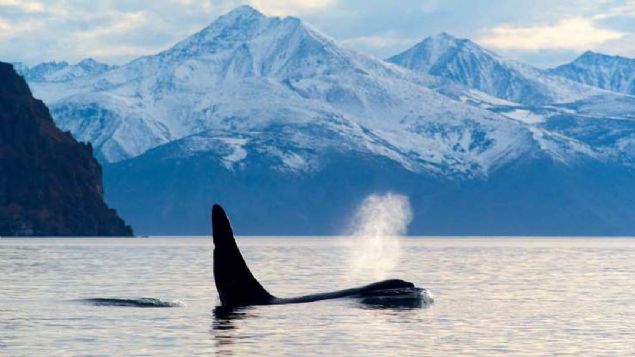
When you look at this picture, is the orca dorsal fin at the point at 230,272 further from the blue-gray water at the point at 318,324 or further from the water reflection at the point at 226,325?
the blue-gray water at the point at 318,324

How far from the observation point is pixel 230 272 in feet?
236

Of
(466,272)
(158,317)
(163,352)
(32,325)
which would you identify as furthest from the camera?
(466,272)

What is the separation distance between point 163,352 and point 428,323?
1693cm

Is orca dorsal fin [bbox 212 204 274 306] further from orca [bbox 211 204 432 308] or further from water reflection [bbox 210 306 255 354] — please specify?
water reflection [bbox 210 306 255 354]

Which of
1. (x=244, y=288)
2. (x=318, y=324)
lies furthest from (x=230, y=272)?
(x=318, y=324)

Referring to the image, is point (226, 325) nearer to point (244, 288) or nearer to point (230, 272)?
point (230, 272)

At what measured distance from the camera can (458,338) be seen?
57969 millimetres

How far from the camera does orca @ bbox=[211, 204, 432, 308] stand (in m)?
70.9

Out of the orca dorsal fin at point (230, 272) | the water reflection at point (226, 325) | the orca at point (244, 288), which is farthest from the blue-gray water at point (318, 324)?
the orca dorsal fin at point (230, 272)

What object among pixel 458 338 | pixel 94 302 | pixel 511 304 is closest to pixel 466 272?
pixel 511 304

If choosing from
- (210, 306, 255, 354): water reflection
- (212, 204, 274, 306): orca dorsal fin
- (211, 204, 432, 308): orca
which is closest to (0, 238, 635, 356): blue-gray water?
(210, 306, 255, 354): water reflection

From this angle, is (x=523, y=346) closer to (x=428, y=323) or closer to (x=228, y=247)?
(x=428, y=323)

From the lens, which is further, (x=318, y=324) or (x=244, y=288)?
(x=244, y=288)

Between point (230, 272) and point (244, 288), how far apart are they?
7.06ft
